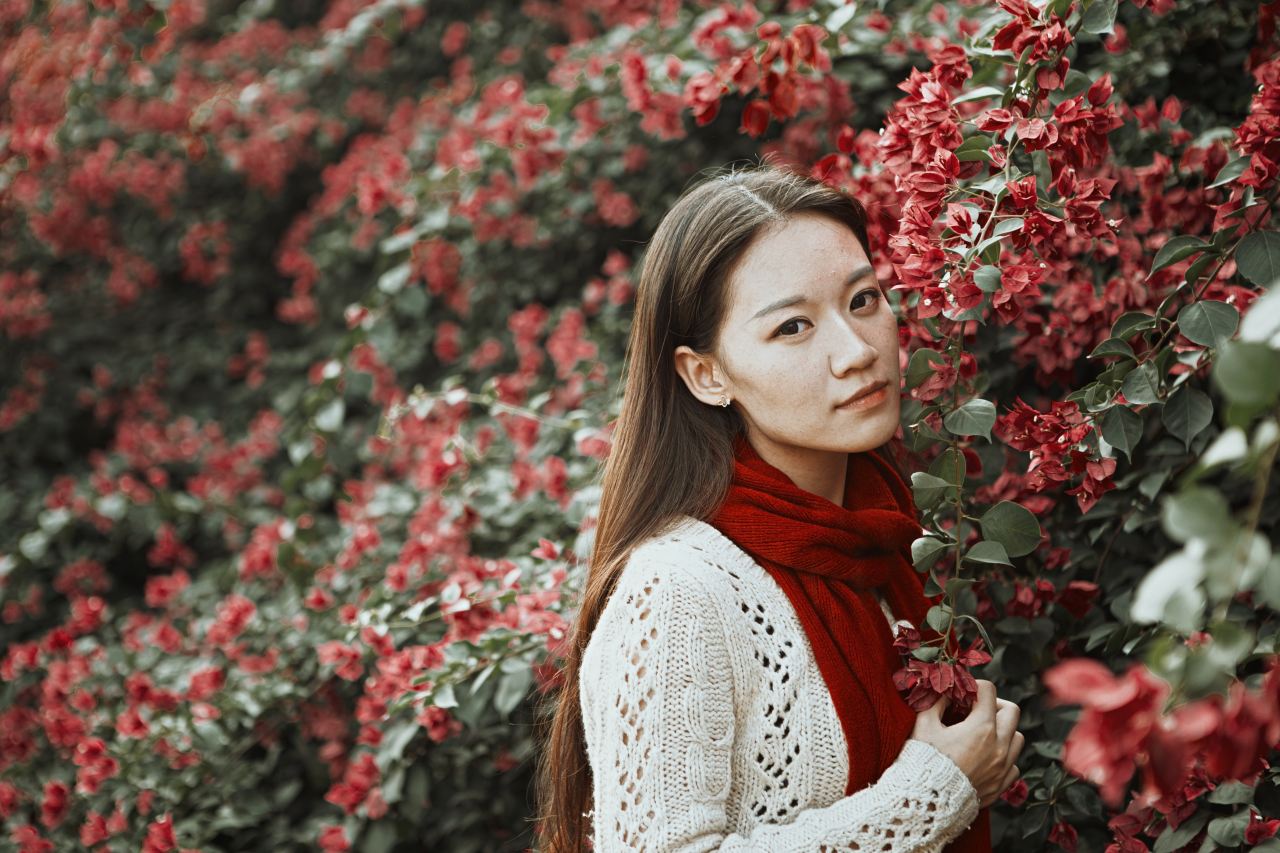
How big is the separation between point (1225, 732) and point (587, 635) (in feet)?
3.16

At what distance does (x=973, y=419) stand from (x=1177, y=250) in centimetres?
33

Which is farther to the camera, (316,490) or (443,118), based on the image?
(443,118)

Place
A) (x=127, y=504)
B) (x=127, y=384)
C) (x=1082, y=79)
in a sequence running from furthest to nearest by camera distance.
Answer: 1. (x=127, y=384)
2. (x=127, y=504)
3. (x=1082, y=79)

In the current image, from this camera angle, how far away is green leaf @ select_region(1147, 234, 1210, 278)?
1395 millimetres

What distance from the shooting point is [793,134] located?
2.67m

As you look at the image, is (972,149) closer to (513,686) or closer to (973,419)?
(973,419)

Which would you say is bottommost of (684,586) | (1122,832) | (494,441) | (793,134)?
(494,441)

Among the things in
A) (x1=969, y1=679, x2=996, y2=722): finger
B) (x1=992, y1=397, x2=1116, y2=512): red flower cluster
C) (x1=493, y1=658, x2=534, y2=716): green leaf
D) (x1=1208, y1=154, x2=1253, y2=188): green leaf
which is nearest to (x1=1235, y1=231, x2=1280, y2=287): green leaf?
(x1=1208, y1=154, x2=1253, y2=188): green leaf

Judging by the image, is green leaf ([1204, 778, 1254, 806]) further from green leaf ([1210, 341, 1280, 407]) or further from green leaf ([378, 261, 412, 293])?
green leaf ([378, 261, 412, 293])

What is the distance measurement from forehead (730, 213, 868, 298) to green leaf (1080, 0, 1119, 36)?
0.44 metres

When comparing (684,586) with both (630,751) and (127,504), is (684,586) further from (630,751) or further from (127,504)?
(127,504)

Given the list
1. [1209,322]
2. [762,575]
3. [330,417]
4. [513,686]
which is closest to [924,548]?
[762,575]

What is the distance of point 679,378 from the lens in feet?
5.15

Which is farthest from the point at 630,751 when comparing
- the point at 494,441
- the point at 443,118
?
the point at 443,118
